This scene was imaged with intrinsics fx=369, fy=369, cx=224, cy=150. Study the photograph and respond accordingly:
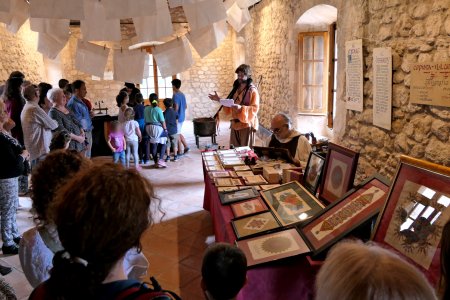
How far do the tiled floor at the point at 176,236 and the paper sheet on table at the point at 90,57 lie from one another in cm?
179

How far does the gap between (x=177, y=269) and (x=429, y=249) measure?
225 cm

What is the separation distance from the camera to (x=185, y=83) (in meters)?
13.4

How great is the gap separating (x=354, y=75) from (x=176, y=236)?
2.42m

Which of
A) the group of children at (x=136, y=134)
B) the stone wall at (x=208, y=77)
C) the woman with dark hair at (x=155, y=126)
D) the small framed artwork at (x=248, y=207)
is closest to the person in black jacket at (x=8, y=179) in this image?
the small framed artwork at (x=248, y=207)

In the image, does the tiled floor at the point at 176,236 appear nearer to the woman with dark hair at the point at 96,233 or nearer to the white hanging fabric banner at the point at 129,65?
the white hanging fabric banner at the point at 129,65

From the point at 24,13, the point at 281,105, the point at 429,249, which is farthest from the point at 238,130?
the point at 429,249

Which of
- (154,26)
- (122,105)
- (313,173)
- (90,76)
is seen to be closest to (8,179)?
(154,26)

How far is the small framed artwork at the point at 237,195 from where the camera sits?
8.64 feet

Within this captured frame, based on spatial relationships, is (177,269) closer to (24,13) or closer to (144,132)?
(24,13)

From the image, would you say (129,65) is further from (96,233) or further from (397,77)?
(96,233)

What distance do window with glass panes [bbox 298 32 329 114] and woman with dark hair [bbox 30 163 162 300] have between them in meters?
5.02

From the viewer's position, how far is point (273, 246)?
1.89 meters

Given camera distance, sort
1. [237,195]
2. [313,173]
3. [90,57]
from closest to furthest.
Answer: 1. [313,173]
2. [237,195]
3. [90,57]

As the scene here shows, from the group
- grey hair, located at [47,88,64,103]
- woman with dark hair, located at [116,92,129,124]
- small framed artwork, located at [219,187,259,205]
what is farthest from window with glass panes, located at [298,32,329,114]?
grey hair, located at [47,88,64,103]
